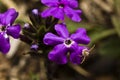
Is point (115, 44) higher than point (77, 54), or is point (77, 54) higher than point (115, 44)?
point (77, 54)

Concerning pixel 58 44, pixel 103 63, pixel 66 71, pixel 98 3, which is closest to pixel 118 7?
pixel 98 3

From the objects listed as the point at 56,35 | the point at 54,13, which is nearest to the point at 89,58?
the point at 56,35

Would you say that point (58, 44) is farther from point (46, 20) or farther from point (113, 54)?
point (113, 54)

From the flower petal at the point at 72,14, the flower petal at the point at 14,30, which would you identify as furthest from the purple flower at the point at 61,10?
the flower petal at the point at 14,30

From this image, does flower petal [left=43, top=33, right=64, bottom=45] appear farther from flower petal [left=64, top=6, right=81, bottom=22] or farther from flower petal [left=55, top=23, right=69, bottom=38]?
flower petal [left=64, top=6, right=81, bottom=22]

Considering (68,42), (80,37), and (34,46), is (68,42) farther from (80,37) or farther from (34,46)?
(34,46)
